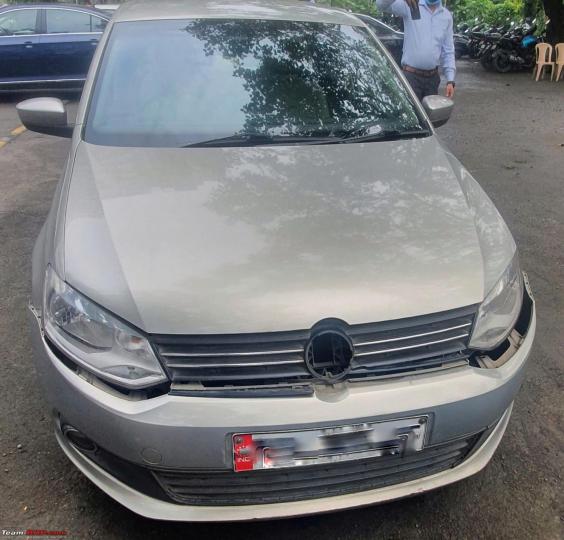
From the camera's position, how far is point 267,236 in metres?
2.01

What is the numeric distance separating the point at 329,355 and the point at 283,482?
16.1 inches

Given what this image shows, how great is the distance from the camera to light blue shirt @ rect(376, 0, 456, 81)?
5312 millimetres

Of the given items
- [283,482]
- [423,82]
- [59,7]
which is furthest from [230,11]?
[59,7]

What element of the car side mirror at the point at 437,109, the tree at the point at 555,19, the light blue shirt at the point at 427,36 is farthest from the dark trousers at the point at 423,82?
the tree at the point at 555,19

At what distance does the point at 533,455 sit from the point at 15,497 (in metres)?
2.03

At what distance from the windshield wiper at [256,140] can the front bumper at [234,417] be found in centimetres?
107

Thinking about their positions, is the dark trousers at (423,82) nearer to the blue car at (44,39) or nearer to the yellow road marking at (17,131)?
the yellow road marking at (17,131)

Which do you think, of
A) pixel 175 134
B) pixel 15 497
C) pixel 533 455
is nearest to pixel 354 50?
pixel 175 134

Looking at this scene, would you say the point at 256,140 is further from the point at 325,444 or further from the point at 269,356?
the point at 325,444

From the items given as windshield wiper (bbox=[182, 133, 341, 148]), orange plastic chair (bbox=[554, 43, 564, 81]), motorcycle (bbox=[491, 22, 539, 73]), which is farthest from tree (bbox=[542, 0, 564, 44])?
windshield wiper (bbox=[182, 133, 341, 148])

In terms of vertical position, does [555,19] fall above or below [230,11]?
below

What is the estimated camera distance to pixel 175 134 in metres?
2.60

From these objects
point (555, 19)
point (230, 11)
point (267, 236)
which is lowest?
point (555, 19)

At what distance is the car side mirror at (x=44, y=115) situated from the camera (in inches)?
121
